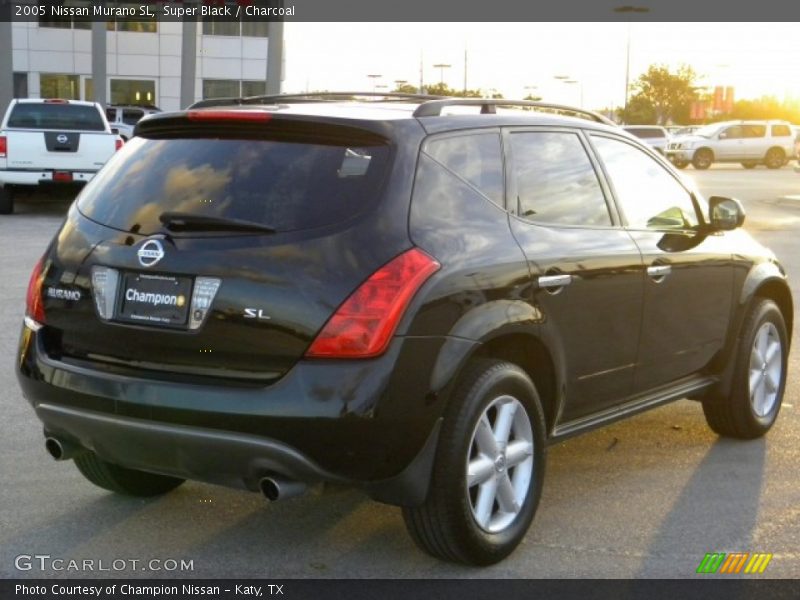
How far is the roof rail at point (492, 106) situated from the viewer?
4703mm

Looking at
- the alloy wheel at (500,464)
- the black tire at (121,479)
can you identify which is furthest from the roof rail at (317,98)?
the black tire at (121,479)

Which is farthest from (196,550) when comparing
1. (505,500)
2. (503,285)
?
(503,285)

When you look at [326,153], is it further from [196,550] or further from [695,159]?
[695,159]

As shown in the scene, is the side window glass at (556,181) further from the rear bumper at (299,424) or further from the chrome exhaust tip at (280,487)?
the chrome exhaust tip at (280,487)

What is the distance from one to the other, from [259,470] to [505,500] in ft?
3.36

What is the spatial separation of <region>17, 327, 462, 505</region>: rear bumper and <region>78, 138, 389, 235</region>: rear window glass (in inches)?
21.0

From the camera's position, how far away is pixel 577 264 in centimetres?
505

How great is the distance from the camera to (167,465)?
4.30 meters

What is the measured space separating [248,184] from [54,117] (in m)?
16.6

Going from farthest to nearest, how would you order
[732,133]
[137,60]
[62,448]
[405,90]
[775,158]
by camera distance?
[137,60] < [775,158] < [732,133] < [405,90] < [62,448]

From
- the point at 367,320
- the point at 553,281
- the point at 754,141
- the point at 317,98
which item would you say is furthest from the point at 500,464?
the point at 754,141

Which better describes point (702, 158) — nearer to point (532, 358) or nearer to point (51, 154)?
point (51, 154)

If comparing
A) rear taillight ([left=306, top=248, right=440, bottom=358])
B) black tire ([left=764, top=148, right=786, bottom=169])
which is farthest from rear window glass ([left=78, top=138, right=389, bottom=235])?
black tire ([left=764, top=148, right=786, bottom=169])

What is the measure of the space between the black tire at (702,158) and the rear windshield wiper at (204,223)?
46.9m
